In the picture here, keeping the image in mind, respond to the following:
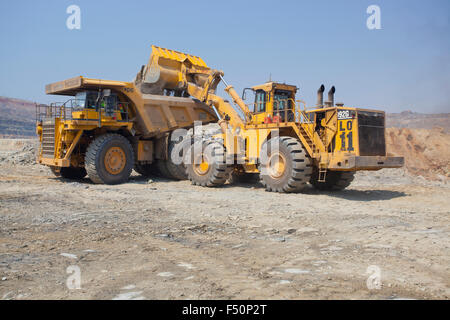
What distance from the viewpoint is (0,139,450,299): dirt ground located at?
144 inches

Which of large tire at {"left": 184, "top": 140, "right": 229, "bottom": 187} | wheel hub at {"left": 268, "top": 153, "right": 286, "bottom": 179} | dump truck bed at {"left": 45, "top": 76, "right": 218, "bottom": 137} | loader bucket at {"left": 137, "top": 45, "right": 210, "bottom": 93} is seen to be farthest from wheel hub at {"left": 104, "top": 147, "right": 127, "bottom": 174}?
wheel hub at {"left": 268, "top": 153, "right": 286, "bottom": 179}

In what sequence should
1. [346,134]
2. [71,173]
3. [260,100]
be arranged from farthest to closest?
[71,173], [260,100], [346,134]

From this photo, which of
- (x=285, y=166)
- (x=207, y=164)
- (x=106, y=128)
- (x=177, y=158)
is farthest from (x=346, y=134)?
(x=106, y=128)

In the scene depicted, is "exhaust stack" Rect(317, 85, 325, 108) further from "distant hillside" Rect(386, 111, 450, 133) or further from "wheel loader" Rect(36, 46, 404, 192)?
"distant hillside" Rect(386, 111, 450, 133)

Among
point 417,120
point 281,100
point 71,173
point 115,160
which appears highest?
point 417,120

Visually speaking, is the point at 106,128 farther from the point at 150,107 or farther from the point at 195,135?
the point at 195,135

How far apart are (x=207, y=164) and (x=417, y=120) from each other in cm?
6096

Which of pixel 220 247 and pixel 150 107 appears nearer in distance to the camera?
pixel 220 247

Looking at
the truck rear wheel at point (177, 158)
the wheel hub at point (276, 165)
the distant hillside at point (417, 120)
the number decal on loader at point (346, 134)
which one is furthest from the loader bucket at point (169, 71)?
the distant hillside at point (417, 120)

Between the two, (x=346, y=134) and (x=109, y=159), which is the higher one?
(x=346, y=134)

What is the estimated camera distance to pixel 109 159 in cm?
1237

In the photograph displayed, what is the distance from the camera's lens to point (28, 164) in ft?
60.2

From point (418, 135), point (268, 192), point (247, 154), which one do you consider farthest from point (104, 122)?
point (418, 135)

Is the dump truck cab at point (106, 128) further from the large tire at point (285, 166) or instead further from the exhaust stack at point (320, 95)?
the exhaust stack at point (320, 95)
